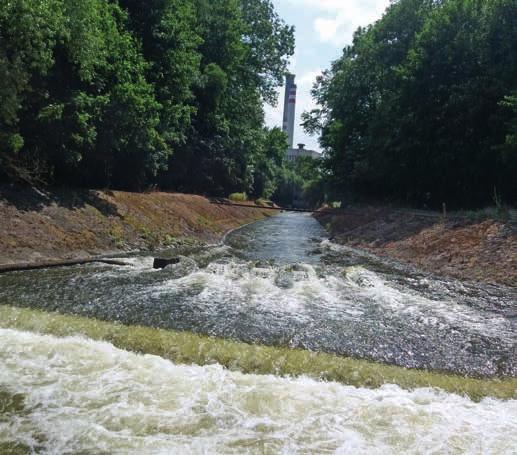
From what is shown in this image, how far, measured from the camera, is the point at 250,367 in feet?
22.0

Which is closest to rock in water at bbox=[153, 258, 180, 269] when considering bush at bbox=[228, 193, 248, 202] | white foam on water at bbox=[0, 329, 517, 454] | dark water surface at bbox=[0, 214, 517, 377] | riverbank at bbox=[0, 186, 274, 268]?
dark water surface at bbox=[0, 214, 517, 377]

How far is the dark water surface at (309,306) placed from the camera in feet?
25.1

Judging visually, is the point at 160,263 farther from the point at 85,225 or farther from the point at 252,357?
the point at 252,357

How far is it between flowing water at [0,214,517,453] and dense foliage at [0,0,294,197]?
6.88m

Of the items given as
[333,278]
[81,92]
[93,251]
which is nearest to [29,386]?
[333,278]

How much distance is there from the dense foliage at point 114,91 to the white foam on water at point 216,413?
34.3ft

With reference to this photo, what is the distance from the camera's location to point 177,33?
2516 cm

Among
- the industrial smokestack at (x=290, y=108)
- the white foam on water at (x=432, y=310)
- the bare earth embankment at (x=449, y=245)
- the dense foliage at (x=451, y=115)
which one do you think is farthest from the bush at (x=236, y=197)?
the industrial smokestack at (x=290, y=108)

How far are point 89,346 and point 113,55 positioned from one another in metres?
15.7

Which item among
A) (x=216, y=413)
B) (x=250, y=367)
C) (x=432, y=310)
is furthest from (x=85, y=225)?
(x=216, y=413)

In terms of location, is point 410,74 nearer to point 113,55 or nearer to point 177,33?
point 177,33

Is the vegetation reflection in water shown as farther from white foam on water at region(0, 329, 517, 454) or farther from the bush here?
the bush

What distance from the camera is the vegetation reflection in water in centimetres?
633

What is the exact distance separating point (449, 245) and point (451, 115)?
38.5ft
